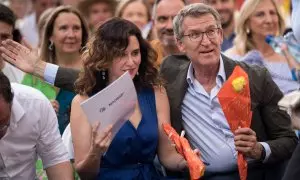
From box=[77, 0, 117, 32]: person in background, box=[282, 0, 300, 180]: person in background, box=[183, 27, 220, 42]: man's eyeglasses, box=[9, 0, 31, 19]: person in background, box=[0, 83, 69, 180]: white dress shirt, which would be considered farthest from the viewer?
box=[9, 0, 31, 19]: person in background

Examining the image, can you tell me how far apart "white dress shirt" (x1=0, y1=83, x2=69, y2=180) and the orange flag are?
1077 mm

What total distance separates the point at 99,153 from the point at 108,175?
0.37m

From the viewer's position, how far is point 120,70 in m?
6.15

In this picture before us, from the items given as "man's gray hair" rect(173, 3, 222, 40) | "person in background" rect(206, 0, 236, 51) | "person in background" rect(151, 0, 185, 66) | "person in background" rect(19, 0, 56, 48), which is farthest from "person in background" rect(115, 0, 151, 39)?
"man's gray hair" rect(173, 3, 222, 40)

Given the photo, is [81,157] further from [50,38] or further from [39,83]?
[50,38]

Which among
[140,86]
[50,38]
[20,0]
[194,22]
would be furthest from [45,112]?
[20,0]

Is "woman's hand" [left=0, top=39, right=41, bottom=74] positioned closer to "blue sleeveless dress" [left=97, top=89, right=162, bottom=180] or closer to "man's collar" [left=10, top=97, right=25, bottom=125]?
"man's collar" [left=10, top=97, right=25, bottom=125]

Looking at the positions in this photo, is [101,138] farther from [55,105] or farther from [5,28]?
[5,28]

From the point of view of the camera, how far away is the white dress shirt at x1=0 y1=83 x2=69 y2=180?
5965mm

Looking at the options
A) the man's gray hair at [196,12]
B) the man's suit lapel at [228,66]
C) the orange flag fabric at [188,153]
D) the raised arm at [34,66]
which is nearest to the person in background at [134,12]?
the raised arm at [34,66]

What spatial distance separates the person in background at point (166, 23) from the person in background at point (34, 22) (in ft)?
10.4

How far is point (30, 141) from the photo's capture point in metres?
6.07

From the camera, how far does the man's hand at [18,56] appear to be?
669 cm

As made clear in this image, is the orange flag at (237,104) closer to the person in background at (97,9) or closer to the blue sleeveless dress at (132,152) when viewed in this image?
the blue sleeveless dress at (132,152)
